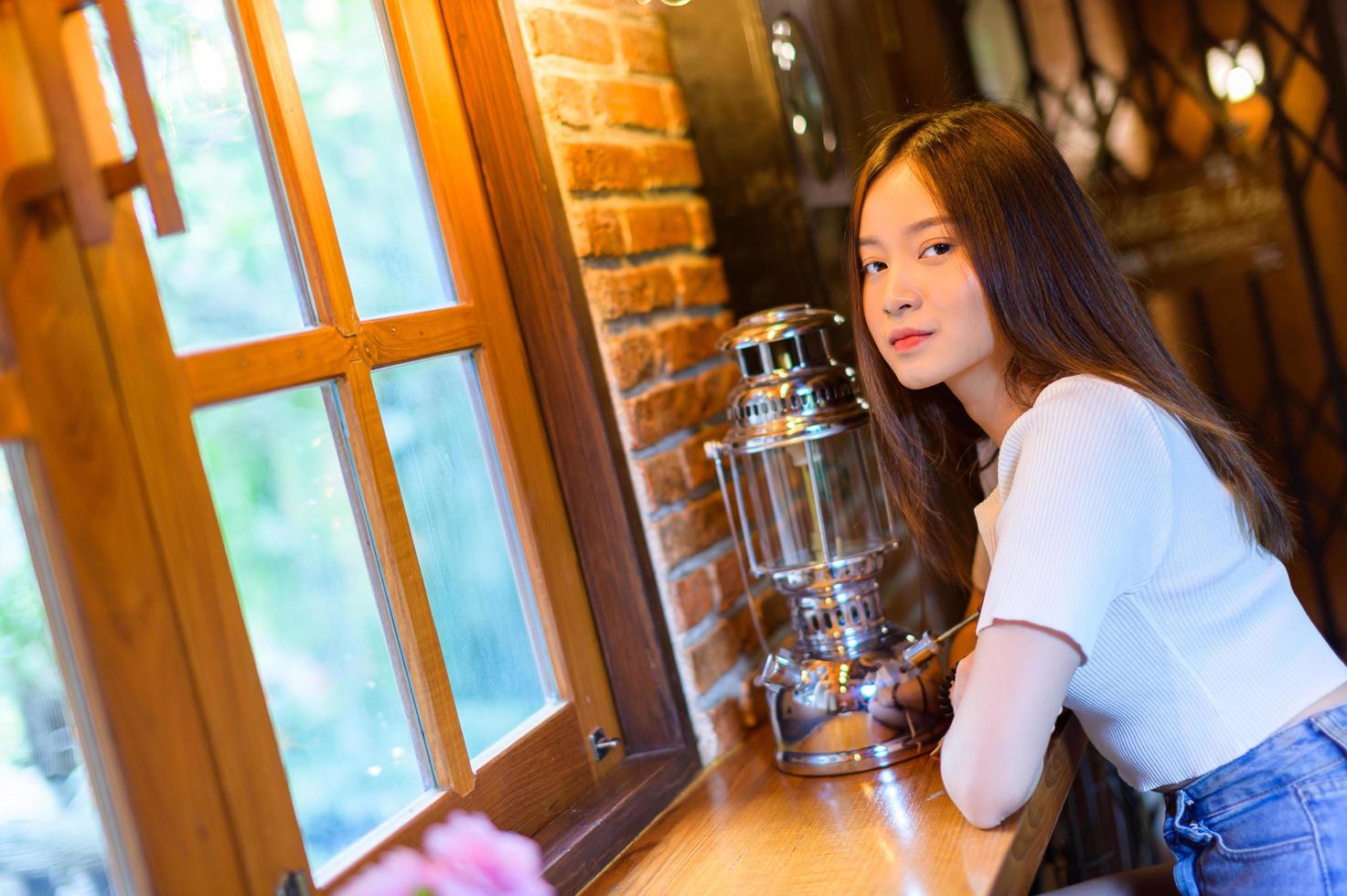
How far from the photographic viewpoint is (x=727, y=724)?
169 centimetres

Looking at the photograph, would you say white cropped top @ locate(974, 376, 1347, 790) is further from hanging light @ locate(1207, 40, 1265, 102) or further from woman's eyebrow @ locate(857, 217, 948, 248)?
hanging light @ locate(1207, 40, 1265, 102)

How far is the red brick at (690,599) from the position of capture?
162 cm

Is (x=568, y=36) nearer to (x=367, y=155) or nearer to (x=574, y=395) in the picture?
(x=367, y=155)

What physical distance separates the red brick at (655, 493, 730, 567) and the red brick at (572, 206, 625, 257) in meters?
0.39

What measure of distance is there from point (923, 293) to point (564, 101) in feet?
1.92

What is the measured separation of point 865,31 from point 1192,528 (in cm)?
104

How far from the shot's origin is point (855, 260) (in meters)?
1.51

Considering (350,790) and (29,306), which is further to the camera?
(350,790)

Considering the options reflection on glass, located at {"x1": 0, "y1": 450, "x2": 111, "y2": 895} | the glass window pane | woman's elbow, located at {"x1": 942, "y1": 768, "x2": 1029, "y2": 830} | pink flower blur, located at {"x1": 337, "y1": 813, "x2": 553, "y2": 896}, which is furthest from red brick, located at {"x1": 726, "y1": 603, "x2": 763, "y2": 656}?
reflection on glass, located at {"x1": 0, "y1": 450, "x2": 111, "y2": 895}

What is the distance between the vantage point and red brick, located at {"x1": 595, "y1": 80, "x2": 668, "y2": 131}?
5.58 feet

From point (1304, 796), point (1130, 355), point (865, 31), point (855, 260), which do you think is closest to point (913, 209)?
point (855, 260)

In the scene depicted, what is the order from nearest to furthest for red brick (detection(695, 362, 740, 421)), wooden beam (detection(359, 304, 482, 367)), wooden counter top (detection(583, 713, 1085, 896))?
wooden counter top (detection(583, 713, 1085, 896)) < wooden beam (detection(359, 304, 482, 367)) < red brick (detection(695, 362, 740, 421))

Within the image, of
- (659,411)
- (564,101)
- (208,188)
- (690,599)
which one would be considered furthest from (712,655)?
(208,188)

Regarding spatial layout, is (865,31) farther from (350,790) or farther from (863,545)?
(350,790)
